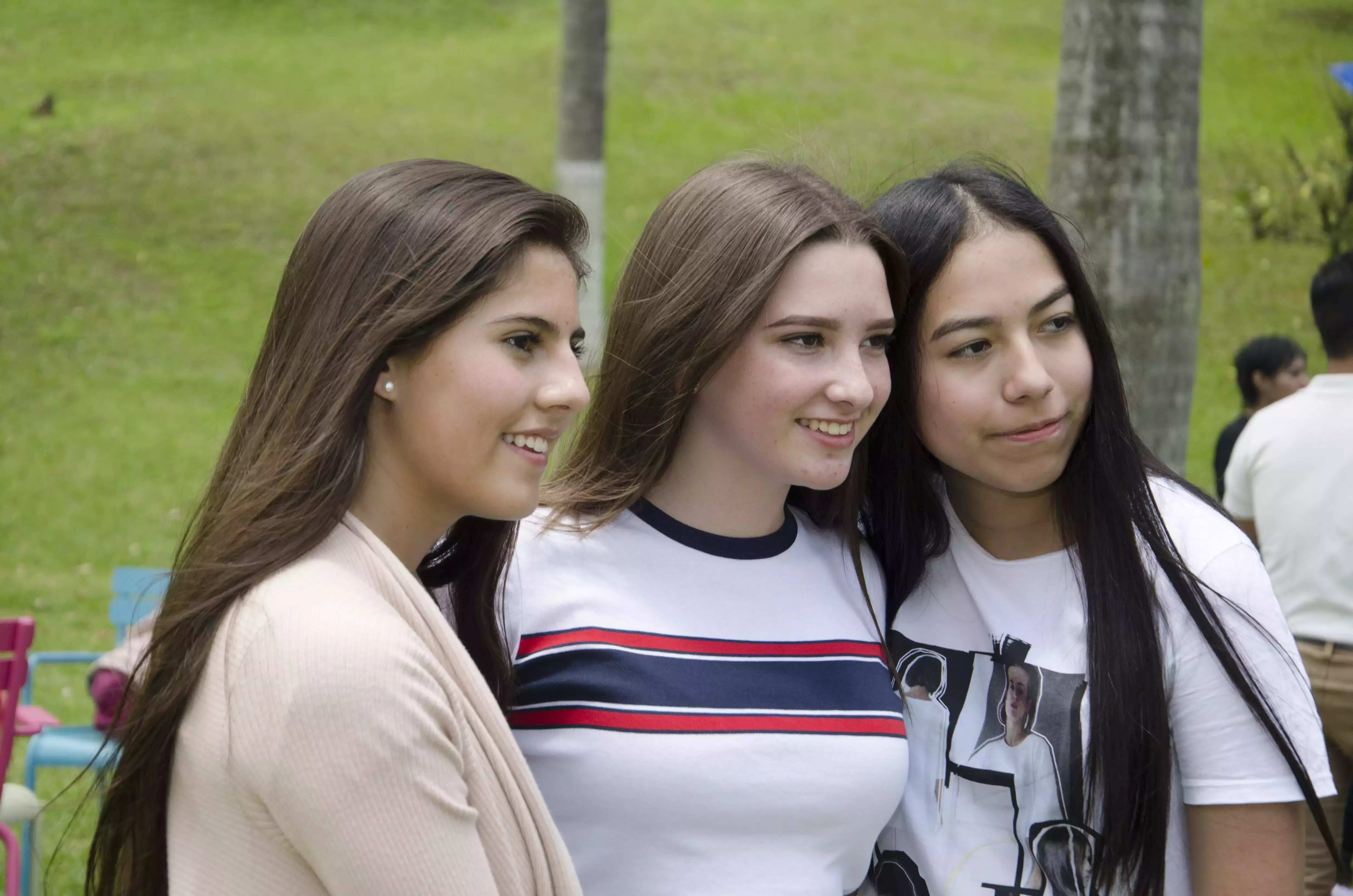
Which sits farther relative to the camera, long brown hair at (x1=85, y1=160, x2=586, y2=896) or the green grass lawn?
the green grass lawn

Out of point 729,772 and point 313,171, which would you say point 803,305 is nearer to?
point 729,772

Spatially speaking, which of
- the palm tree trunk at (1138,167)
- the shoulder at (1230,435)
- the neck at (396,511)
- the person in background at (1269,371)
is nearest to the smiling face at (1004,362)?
the neck at (396,511)

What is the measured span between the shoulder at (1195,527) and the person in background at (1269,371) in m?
4.84

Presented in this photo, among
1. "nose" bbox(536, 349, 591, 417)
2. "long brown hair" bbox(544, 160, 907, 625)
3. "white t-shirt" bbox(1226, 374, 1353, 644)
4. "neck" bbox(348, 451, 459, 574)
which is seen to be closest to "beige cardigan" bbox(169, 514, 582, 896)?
"neck" bbox(348, 451, 459, 574)

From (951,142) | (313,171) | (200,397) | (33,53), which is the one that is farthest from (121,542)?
(33,53)

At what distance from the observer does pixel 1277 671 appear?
85.8 inches

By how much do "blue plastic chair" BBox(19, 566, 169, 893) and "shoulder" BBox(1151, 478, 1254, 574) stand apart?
2332 mm

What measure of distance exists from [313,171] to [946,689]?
13634 millimetres

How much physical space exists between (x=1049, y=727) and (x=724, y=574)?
58 cm

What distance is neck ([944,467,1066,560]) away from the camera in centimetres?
243

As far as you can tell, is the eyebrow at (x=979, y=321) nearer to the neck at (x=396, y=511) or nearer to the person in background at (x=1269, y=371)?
the neck at (x=396, y=511)

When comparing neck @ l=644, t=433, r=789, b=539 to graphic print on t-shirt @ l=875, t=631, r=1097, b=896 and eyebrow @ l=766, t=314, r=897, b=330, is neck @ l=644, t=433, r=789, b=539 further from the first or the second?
graphic print on t-shirt @ l=875, t=631, r=1097, b=896

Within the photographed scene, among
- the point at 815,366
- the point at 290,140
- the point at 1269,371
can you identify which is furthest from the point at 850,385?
the point at 290,140

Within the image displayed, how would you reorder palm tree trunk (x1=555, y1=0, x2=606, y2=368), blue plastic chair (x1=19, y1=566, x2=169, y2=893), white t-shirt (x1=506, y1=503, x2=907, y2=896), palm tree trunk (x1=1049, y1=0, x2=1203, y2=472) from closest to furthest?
white t-shirt (x1=506, y1=503, x2=907, y2=896)
blue plastic chair (x1=19, y1=566, x2=169, y2=893)
palm tree trunk (x1=1049, y1=0, x2=1203, y2=472)
palm tree trunk (x1=555, y1=0, x2=606, y2=368)
